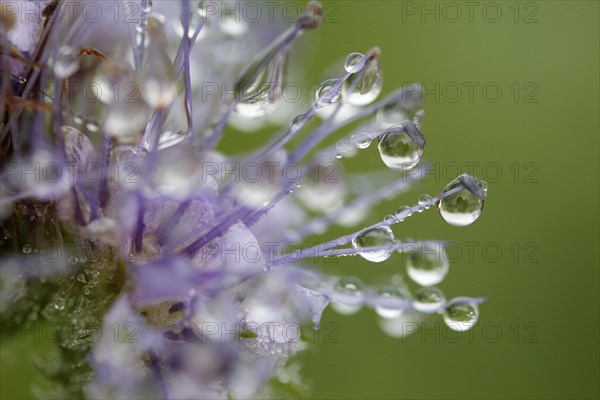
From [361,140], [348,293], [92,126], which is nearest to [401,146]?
[361,140]

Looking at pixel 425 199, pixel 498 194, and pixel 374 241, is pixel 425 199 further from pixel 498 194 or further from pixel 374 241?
pixel 498 194

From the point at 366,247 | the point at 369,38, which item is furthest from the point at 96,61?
the point at 369,38

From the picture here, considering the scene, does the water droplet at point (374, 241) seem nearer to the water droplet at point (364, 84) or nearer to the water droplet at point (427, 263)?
the water droplet at point (427, 263)

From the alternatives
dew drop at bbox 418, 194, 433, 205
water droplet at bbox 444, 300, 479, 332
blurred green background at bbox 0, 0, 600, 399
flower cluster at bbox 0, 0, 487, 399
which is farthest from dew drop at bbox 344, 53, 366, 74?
blurred green background at bbox 0, 0, 600, 399

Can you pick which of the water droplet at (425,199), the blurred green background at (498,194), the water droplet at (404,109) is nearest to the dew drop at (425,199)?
the water droplet at (425,199)

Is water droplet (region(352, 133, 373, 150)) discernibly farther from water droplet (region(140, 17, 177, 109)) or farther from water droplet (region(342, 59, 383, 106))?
water droplet (region(140, 17, 177, 109))

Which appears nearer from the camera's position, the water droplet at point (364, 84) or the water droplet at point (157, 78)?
the water droplet at point (157, 78)

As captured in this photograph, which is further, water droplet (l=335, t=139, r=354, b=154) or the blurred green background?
the blurred green background
